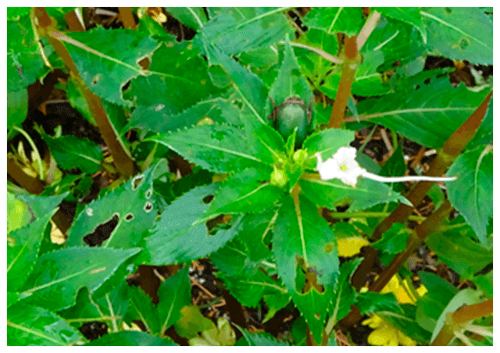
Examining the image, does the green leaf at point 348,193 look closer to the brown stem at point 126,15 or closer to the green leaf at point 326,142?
the green leaf at point 326,142

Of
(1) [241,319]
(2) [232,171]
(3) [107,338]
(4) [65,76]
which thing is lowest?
(1) [241,319]

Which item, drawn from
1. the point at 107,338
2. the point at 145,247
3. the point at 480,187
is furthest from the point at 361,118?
the point at 107,338

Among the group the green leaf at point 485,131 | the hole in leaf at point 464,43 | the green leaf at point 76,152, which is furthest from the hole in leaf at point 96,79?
the green leaf at point 485,131

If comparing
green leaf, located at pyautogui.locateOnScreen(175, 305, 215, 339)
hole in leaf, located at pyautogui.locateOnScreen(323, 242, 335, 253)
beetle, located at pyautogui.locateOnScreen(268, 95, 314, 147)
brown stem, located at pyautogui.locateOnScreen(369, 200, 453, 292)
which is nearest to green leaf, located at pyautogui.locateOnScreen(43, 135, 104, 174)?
green leaf, located at pyautogui.locateOnScreen(175, 305, 215, 339)

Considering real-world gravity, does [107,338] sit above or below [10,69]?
below

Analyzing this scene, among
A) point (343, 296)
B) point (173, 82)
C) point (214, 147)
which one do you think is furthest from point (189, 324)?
point (214, 147)

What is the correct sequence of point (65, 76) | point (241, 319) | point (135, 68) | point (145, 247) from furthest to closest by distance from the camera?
1. point (65, 76)
2. point (241, 319)
3. point (135, 68)
4. point (145, 247)

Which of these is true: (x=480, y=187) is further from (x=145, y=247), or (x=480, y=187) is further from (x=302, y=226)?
(x=145, y=247)

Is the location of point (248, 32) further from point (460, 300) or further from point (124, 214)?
point (460, 300)
